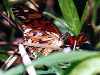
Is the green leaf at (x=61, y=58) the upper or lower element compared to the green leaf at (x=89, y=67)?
upper

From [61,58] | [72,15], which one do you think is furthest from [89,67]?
[72,15]

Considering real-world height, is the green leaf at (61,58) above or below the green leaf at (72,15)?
below

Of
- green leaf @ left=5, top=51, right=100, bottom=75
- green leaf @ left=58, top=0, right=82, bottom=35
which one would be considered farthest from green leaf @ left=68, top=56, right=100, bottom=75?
green leaf @ left=58, top=0, right=82, bottom=35

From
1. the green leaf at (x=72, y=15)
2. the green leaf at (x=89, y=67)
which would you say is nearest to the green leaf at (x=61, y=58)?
the green leaf at (x=89, y=67)

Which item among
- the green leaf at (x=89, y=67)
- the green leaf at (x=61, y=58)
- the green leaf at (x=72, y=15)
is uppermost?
the green leaf at (x=72, y=15)

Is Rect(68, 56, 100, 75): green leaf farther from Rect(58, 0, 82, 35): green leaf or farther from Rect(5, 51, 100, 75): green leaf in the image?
Rect(58, 0, 82, 35): green leaf

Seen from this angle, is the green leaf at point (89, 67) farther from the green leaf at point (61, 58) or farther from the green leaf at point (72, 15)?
the green leaf at point (72, 15)

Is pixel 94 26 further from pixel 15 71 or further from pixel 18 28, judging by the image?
pixel 15 71

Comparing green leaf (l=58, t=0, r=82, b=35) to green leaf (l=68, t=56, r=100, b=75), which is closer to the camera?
green leaf (l=68, t=56, r=100, b=75)

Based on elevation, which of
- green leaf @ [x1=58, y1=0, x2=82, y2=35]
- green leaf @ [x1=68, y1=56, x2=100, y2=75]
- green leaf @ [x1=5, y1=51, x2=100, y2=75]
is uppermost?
green leaf @ [x1=58, y1=0, x2=82, y2=35]

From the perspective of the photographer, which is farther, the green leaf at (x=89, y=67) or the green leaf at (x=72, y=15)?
the green leaf at (x=72, y=15)

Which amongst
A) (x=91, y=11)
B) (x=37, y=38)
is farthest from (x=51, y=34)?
(x=91, y=11)

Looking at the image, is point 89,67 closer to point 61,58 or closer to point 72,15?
point 61,58
